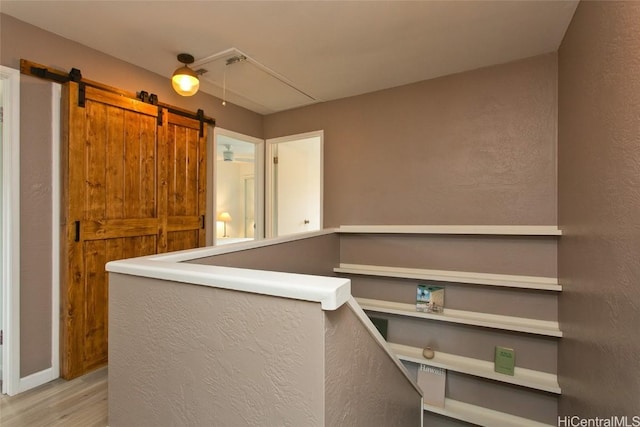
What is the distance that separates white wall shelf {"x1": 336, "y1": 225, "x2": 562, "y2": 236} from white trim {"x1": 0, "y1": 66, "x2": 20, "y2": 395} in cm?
247

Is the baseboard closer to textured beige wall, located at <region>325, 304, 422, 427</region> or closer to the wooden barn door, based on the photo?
the wooden barn door

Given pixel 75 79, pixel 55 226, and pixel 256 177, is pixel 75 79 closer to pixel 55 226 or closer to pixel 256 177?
pixel 55 226

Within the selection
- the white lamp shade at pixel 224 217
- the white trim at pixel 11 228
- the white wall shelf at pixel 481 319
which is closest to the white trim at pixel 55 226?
the white trim at pixel 11 228

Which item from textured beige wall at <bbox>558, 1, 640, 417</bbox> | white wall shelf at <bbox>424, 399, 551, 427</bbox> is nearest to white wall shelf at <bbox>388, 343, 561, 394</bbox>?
textured beige wall at <bbox>558, 1, 640, 417</bbox>

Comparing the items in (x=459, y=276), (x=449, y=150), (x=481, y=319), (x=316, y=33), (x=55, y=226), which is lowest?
(x=481, y=319)

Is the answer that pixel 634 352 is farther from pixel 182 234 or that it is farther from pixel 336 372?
pixel 182 234

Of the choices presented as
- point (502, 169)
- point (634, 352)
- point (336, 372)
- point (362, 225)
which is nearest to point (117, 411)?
point (336, 372)

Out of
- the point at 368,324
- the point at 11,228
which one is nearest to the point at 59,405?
the point at 11,228

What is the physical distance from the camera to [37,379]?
2061mm

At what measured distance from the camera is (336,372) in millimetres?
834

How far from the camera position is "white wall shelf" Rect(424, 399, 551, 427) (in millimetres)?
2289

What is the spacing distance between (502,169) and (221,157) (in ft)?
15.8

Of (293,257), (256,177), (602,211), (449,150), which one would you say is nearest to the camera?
(602,211)

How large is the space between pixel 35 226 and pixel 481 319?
3396mm
